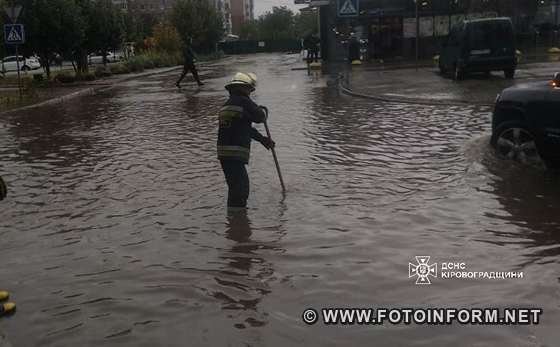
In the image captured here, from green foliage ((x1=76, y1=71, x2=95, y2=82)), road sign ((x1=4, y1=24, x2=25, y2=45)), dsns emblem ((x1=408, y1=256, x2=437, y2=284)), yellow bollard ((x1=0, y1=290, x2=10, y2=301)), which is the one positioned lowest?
dsns emblem ((x1=408, y1=256, x2=437, y2=284))

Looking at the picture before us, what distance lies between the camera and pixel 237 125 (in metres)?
6.58

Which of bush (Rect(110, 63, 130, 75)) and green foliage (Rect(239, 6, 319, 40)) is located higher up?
green foliage (Rect(239, 6, 319, 40))

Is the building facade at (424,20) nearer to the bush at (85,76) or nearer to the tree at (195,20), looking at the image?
the bush at (85,76)

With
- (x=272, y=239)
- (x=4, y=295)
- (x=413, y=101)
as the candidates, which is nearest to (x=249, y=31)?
(x=413, y=101)

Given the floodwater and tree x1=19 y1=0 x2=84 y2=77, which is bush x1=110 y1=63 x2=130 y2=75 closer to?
tree x1=19 y1=0 x2=84 y2=77

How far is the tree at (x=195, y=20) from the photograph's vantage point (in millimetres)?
63656

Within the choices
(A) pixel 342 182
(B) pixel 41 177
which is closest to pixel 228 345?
(A) pixel 342 182

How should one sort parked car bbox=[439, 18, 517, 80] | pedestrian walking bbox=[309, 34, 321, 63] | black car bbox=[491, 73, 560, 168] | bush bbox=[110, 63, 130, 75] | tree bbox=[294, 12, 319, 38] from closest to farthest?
black car bbox=[491, 73, 560, 168] → parked car bbox=[439, 18, 517, 80] → pedestrian walking bbox=[309, 34, 321, 63] → bush bbox=[110, 63, 130, 75] → tree bbox=[294, 12, 319, 38]

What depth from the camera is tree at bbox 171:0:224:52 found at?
63.7 meters

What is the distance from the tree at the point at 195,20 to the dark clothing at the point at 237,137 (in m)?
57.3

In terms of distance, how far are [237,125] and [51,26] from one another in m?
24.1

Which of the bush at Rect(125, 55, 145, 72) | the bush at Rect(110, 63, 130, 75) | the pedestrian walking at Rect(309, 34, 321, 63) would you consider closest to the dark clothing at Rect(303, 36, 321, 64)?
the pedestrian walking at Rect(309, 34, 321, 63)

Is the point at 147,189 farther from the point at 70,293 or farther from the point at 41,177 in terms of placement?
the point at 70,293

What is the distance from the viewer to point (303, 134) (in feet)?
38.8
